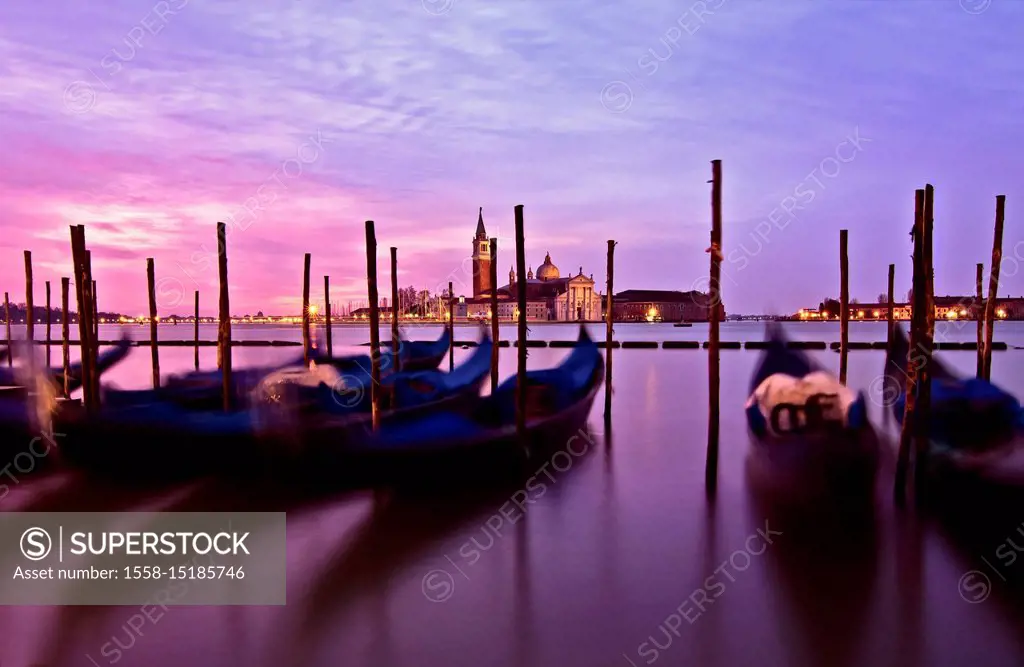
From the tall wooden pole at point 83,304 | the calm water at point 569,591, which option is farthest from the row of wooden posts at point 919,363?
the tall wooden pole at point 83,304

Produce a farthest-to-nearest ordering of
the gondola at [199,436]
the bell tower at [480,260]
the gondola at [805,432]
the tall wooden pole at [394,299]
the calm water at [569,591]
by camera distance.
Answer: the bell tower at [480,260], the tall wooden pole at [394,299], the gondola at [199,436], the gondola at [805,432], the calm water at [569,591]

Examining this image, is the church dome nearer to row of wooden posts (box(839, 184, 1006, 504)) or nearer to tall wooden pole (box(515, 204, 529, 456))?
tall wooden pole (box(515, 204, 529, 456))

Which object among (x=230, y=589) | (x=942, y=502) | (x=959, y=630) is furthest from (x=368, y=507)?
(x=942, y=502)

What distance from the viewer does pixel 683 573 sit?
4.10m

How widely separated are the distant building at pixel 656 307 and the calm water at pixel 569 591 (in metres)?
83.8

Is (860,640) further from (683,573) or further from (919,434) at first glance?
(919,434)

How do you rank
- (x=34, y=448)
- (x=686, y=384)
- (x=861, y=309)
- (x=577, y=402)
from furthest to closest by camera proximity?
(x=861, y=309)
(x=686, y=384)
(x=577, y=402)
(x=34, y=448)

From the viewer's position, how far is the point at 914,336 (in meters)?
5.00

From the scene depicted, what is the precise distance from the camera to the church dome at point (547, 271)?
9069 centimetres

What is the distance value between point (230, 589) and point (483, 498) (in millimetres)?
2077

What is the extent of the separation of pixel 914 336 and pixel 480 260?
7338cm

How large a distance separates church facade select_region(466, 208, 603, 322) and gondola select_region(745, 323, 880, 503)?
70.9 meters

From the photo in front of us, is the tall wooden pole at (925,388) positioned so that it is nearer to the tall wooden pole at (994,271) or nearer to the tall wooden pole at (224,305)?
the tall wooden pole at (994,271)

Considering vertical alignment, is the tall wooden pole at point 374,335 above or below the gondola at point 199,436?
above
